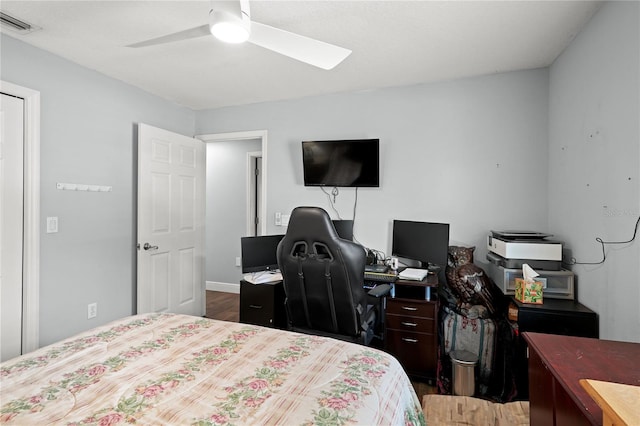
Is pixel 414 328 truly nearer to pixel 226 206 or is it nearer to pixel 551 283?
pixel 551 283

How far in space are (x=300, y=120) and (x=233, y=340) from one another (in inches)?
99.9

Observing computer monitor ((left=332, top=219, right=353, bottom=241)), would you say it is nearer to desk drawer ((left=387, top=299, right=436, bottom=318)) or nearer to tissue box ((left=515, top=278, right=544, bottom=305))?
desk drawer ((left=387, top=299, right=436, bottom=318))

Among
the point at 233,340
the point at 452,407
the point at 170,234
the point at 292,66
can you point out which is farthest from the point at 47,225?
the point at 452,407

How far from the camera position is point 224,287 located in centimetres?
496

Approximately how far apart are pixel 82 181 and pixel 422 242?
285cm

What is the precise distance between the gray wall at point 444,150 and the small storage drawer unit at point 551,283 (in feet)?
1.90

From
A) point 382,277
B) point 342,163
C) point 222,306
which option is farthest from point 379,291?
point 222,306

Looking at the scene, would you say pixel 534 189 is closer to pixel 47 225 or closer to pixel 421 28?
pixel 421 28

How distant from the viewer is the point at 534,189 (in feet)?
8.91

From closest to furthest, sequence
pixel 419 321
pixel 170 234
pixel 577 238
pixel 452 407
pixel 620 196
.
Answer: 1. pixel 620 196
2. pixel 452 407
3. pixel 577 238
4. pixel 419 321
5. pixel 170 234

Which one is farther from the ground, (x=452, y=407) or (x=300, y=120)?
(x=300, y=120)

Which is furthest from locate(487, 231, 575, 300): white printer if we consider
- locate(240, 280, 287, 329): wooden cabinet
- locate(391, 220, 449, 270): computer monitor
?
locate(240, 280, 287, 329): wooden cabinet

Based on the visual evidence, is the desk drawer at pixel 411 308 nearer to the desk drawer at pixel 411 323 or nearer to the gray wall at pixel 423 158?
the desk drawer at pixel 411 323

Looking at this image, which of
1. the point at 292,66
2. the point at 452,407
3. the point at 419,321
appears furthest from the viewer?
the point at 292,66
